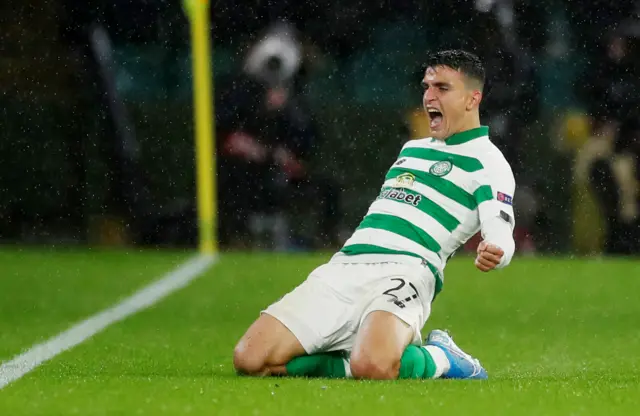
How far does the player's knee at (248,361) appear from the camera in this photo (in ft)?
21.7

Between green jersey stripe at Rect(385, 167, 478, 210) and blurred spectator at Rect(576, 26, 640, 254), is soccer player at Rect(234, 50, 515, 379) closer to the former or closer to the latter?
green jersey stripe at Rect(385, 167, 478, 210)

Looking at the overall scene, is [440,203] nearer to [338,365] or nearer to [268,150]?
[338,365]

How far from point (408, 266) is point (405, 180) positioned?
43 cm

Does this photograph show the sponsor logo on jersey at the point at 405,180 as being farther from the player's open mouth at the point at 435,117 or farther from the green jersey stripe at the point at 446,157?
the player's open mouth at the point at 435,117

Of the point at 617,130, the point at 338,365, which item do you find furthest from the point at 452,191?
the point at 617,130

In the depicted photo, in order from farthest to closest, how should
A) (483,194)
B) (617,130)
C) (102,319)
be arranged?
1. (617,130)
2. (102,319)
3. (483,194)

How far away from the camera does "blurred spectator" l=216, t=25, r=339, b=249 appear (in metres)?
14.7

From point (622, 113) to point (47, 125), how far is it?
5126mm

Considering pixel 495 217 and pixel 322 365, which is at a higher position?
pixel 495 217

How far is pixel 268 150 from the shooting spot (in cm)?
1482

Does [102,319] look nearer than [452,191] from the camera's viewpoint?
No

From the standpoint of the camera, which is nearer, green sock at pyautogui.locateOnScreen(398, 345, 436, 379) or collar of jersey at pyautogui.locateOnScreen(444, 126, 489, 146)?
green sock at pyautogui.locateOnScreen(398, 345, 436, 379)

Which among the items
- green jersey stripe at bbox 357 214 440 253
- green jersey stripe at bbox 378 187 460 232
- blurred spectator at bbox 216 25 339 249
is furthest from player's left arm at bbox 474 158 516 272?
blurred spectator at bbox 216 25 339 249

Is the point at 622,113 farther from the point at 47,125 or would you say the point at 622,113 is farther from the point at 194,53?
the point at 47,125
